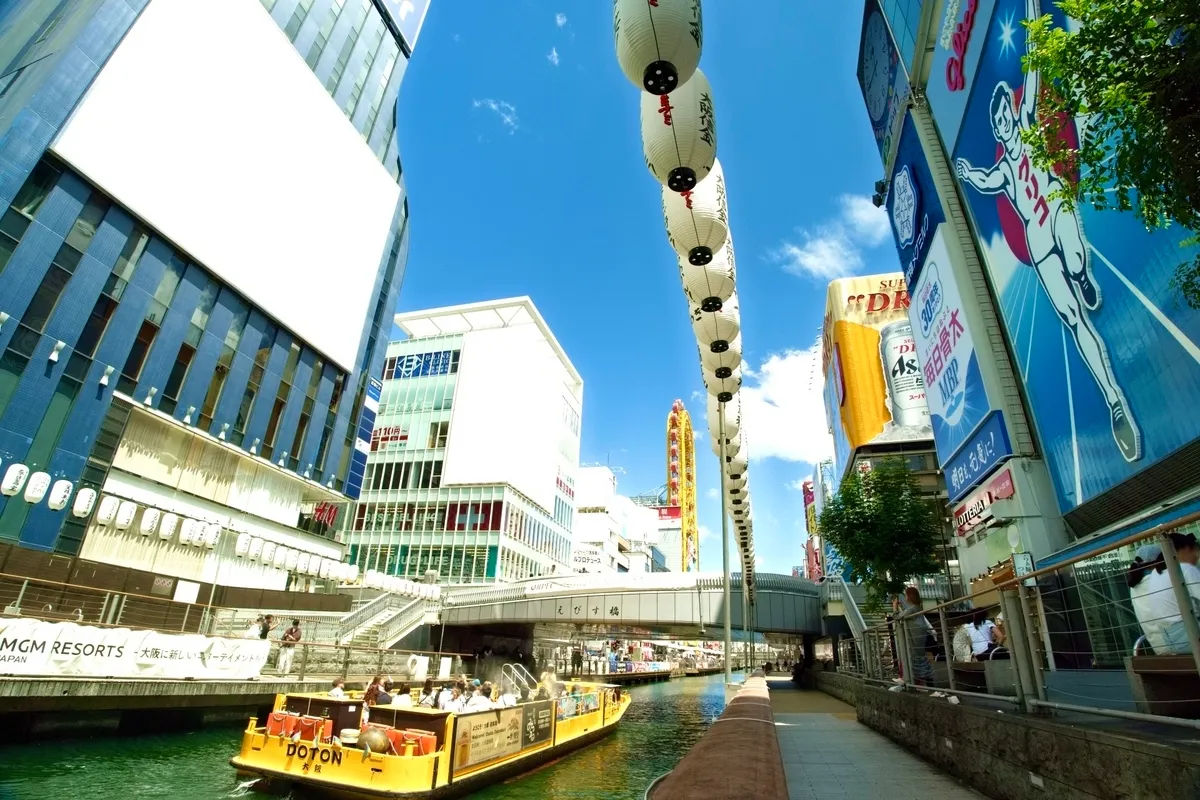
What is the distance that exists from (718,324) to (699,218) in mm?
2980

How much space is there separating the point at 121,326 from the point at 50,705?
1682cm

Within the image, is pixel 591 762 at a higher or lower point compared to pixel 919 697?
lower

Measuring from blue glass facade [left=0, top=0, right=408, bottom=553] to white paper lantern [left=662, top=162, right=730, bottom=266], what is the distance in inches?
938

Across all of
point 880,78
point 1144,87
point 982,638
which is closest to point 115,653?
point 982,638

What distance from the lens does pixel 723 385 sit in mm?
13461

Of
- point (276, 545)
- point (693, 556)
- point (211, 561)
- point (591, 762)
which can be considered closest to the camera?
point (591, 762)

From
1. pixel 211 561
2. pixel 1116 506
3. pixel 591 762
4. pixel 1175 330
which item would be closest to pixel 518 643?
pixel 211 561

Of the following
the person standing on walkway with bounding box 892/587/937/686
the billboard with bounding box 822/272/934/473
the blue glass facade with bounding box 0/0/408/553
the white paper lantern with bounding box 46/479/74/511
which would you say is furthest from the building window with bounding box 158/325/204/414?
the billboard with bounding box 822/272/934/473

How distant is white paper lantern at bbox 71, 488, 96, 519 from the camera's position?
2170cm

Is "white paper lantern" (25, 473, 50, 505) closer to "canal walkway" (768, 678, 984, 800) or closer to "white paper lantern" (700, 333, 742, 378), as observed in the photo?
"white paper lantern" (700, 333, 742, 378)

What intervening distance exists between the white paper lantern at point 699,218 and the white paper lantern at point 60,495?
24.4 m

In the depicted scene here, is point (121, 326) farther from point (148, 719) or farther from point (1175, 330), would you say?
point (1175, 330)

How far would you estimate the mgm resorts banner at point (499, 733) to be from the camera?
12.0 metres

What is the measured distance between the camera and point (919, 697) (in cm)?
850
